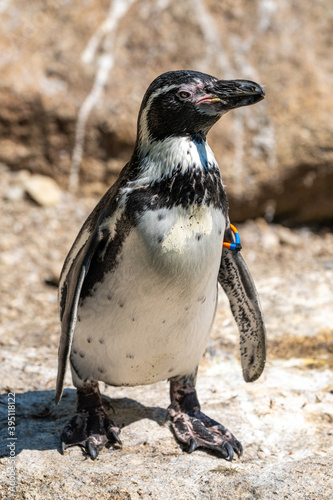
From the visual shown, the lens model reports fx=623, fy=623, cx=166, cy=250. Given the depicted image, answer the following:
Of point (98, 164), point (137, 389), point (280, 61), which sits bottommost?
point (137, 389)

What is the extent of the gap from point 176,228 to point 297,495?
121 cm

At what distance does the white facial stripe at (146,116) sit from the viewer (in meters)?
2.61

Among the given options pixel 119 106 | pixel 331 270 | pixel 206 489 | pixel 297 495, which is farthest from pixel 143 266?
pixel 119 106

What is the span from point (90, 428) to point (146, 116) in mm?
1500

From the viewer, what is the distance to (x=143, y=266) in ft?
8.69

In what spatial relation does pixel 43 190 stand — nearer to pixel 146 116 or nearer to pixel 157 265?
pixel 146 116

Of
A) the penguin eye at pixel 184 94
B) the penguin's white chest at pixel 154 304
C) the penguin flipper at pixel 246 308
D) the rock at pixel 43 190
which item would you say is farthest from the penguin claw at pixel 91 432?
the rock at pixel 43 190

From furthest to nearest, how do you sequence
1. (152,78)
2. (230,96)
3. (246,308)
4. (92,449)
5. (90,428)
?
1. (152,78)
2. (246,308)
3. (90,428)
4. (92,449)
5. (230,96)

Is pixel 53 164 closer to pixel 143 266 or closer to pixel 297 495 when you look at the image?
pixel 143 266

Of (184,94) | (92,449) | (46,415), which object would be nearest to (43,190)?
(46,415)

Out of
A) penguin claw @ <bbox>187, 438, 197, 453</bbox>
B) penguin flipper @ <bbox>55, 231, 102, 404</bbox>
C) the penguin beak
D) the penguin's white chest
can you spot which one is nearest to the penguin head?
the penguin beak

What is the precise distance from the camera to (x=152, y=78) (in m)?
6.52

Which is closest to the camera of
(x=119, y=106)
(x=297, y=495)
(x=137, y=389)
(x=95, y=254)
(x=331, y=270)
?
(x=297, y=495)

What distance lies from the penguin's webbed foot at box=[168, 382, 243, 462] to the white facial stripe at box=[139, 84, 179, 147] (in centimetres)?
128
